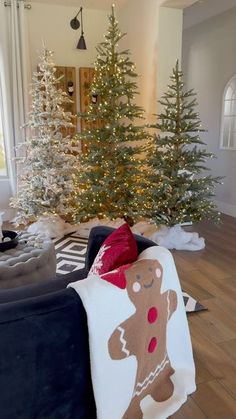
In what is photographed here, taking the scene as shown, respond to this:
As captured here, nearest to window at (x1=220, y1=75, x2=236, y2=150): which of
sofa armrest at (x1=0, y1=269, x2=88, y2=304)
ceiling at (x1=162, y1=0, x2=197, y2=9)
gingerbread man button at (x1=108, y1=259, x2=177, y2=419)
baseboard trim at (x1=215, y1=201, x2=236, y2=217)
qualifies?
baseboard trim at (x1=215, y1=201, x2=236, y2=217)

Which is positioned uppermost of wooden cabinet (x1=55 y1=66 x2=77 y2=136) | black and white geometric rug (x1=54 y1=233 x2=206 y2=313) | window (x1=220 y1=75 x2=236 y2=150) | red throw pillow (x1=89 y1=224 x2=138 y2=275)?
wooden cabinet (x1=55 y1=66 x2=77 y2=136)

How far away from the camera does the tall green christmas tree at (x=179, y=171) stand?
381 cm

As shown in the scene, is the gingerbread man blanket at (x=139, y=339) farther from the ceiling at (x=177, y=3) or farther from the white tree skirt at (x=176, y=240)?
the ceiling at (x=177, y=3)

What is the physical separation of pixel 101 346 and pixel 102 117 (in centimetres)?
334

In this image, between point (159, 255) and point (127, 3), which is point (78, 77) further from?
point (159, 255)

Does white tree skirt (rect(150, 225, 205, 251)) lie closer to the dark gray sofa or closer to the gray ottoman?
the gray ottoman

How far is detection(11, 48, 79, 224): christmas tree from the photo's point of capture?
13.9ft

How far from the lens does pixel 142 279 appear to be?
142cm

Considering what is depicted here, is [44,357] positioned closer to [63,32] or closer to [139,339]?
[139,339]

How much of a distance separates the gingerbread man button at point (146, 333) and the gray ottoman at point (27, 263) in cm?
93

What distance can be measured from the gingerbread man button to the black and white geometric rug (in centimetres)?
98

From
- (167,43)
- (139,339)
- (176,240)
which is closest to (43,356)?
(139,339)

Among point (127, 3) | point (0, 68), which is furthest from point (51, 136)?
point (127, 3)

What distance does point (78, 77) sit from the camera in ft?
17.5
